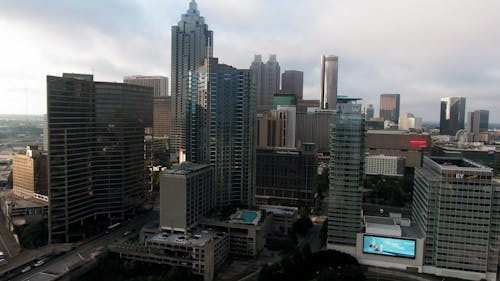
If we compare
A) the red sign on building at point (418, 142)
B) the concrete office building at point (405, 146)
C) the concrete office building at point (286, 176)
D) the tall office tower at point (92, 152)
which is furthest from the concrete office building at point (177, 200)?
the red sign on building at point (418, 142)

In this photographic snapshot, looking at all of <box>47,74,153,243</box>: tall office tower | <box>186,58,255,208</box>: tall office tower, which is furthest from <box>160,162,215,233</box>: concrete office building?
<box>47,74,153,243</box>: tall office tower

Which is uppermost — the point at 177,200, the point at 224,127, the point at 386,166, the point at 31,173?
the point at 224,127

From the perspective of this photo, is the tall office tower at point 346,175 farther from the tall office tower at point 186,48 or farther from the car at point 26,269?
the tall office tower at point 186,48

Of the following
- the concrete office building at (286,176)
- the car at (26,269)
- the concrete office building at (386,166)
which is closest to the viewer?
the car at (26,269)

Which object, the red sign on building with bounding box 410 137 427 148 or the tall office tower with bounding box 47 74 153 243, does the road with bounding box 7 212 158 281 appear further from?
the red sign on building with bounding box 410 137 427 148

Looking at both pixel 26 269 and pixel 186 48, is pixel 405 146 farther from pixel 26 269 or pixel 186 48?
pixel 26 269

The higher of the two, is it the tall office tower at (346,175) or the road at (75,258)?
the tall office tower at (346,175)

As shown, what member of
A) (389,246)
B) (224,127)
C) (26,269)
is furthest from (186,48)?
(389,246)
